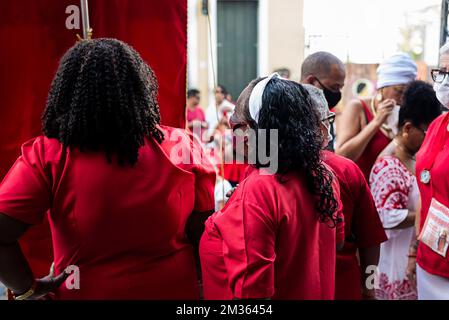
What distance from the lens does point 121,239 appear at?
154cm

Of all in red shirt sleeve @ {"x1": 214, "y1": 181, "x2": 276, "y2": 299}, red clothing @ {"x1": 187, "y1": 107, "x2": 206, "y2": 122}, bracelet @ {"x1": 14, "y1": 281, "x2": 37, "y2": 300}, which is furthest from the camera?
red clothing @ {"x1": 187, "y1": 107, "x2": 206, "y2": 122}

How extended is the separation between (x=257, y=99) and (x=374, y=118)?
1.55 metres

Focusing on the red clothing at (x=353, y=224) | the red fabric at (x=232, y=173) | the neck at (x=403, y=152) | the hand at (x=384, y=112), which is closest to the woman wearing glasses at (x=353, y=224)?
the red clothing at (x=353, y=224)

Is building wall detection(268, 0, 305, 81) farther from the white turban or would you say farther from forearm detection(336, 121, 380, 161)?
forearm detection(336, 121, 380, 161)

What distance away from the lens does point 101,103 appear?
4.86 ft

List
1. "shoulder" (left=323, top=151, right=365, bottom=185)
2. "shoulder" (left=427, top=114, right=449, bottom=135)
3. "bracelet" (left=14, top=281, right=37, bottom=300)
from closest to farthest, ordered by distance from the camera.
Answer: "bracelet" (left=14, top=281, right=37, bottom=300)
"shoulder" (left=323, top=151, right=365, bottom=185)
"shoulder" (left=427, top=114, right=449, bottom=135)

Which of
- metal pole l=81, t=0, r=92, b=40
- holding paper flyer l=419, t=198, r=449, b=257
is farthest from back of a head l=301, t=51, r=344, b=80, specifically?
metal pole l=81, t=0, r=92, b=40

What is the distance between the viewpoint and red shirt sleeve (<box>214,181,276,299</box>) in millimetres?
1342

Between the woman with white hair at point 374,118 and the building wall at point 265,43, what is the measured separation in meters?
5.62

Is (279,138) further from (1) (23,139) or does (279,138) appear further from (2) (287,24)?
(2) (287,24)

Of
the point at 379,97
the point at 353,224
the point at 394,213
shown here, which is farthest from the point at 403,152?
the point at 353,224

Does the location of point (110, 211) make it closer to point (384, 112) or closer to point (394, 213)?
point (394, 213)

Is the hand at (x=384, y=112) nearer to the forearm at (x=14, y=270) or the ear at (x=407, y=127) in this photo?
the ear at (x=407, y=127)

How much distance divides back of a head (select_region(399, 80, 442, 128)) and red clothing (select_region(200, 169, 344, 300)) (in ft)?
4.61
